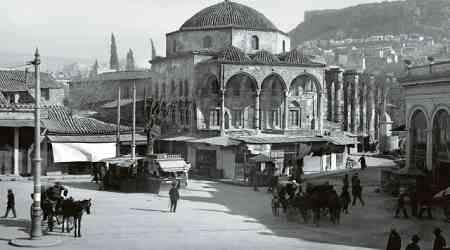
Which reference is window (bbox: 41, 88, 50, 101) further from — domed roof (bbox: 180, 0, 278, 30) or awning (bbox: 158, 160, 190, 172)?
awning (bbox: 158, 160, 190, 172)

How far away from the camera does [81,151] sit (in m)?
41.2

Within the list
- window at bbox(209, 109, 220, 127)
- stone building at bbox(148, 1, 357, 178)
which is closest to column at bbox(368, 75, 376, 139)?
Result: stone building at bbox(148, 1, 357, 178)

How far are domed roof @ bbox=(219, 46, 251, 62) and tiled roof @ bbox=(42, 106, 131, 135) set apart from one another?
10.0 m

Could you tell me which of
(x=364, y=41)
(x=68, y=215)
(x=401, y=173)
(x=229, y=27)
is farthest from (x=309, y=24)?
(x=68, y=215)

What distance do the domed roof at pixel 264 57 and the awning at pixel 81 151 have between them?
1297 centimetres

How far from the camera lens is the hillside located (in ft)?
529

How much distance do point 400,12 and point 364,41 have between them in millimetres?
15226

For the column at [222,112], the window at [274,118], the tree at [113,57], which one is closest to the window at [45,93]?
the column at [222,112]

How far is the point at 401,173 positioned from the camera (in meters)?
29.1

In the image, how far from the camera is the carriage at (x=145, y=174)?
102ft

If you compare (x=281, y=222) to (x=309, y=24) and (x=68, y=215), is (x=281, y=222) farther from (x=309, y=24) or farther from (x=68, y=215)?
(x=309, y=24)

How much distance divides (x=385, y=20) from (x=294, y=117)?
129227 mm

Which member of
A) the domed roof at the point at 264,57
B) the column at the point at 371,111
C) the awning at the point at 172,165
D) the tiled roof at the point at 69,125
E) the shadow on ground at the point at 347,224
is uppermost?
the domed roof at the point at 264,57

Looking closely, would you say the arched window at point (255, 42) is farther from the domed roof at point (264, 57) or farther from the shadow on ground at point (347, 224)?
the shadow on ground at point (347, 224)
